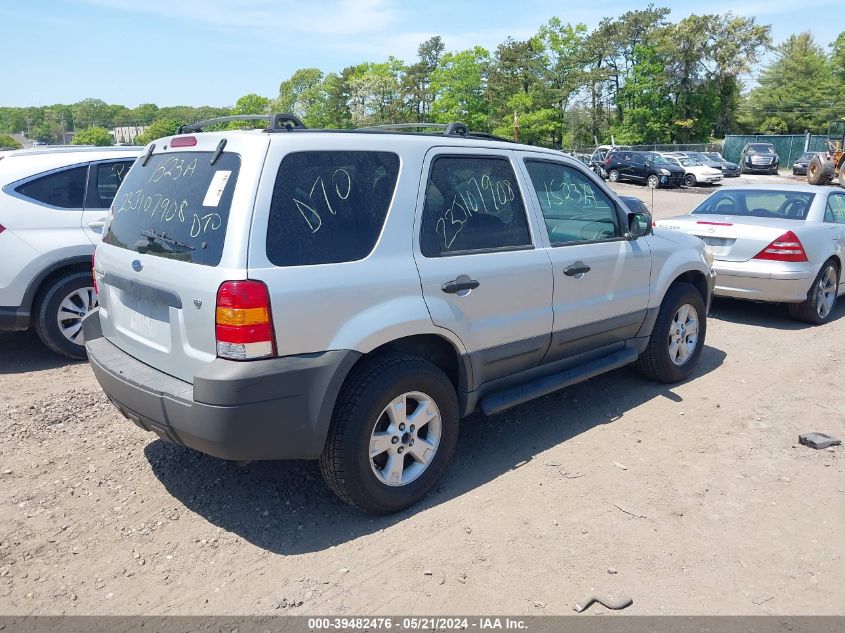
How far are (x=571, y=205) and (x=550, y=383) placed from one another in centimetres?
124

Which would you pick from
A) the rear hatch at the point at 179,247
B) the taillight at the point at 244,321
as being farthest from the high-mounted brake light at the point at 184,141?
the taillight at the point at 244,321

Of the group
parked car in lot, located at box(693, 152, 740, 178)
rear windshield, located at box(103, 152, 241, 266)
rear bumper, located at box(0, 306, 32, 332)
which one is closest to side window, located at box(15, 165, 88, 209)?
rear bumper, located at box(0, 306, 32, 332)

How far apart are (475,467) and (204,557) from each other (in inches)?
65.3

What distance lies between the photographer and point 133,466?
4.07m

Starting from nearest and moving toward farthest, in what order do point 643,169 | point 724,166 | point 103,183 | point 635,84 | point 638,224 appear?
1. point 638,224
2. point 103,183
3. point 643,169
4. point 724,166
5. point 635,84

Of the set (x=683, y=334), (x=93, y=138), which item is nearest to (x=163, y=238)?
(x=683, y=334)

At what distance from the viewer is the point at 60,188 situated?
607 cm

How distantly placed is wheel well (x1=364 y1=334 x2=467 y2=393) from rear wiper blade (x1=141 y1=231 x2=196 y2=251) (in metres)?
1.07

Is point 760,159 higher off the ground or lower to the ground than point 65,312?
higher

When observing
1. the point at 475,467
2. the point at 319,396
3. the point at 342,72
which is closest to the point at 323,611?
the point at 319,396

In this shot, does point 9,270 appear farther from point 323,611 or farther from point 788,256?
point 788,256

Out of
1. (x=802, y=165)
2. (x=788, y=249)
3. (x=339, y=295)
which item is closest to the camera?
(x=339, y=295)

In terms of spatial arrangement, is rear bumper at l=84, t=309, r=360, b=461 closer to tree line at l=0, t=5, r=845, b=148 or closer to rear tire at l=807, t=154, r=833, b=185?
rear tire at l=807, t=154, r=833, b=185

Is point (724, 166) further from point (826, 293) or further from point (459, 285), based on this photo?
point (459, 285)
